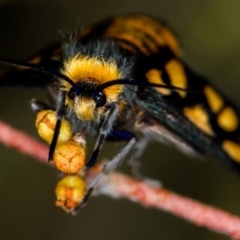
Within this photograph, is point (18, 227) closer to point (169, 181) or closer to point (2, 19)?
point (169, 181)

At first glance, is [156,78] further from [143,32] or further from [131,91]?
[143,32]

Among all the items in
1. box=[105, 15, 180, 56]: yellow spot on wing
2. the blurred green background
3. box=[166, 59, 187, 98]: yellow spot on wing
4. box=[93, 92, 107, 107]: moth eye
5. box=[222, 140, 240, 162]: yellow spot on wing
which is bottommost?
the blurred green background

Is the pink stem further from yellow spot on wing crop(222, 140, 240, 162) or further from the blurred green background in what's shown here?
the blurred green background

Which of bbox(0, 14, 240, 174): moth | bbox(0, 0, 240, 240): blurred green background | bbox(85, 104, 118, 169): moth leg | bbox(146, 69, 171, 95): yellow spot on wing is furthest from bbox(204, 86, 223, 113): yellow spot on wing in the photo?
bbox(0, 0, 240, 240): blurred green background

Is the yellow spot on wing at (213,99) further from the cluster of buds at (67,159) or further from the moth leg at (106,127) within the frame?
the cluster of buds at (67,159)

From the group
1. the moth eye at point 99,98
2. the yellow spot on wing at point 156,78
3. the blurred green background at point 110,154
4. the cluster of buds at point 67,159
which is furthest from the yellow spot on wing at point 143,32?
the blurred green background at point 110,154

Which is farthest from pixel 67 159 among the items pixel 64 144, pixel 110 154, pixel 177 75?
pixel 110 154
